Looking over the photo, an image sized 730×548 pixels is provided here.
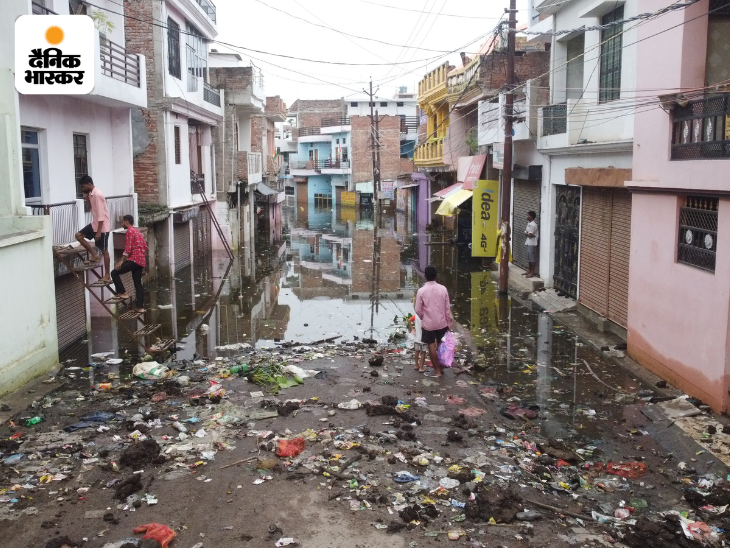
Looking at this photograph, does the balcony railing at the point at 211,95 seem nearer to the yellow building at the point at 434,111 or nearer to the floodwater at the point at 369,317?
the floodwater at the point at 369,317

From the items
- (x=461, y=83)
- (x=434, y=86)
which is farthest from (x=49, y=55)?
(x=434, y=86)

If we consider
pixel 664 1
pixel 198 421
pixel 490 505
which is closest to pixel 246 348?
pixel 198 421

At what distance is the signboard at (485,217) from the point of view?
19.4m

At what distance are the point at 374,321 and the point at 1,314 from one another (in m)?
7.72

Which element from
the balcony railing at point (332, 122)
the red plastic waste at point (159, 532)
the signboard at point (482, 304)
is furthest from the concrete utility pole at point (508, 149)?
the balcony railing at point (332, 122)

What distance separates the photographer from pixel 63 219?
39.9 feet

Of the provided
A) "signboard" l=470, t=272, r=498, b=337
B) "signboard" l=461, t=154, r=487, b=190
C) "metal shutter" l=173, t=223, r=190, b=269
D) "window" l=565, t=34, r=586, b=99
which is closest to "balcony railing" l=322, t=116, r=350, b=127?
"signboard" l=461, t=154, r=487, b=190

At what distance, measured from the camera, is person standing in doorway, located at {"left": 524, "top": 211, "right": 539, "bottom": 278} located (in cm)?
1734

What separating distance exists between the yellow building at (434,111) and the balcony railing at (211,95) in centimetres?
Result: 962

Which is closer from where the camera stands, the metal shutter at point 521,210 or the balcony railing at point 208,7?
the metal shutter at point 521,210

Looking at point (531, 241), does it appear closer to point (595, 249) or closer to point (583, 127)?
point (583, 127)

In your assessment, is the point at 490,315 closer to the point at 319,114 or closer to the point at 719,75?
the point at 719,75

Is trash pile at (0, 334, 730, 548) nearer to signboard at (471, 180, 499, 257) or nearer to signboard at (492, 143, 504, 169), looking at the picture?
signboard at (471, 180, 499, 257)

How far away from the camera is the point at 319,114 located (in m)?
69.2
